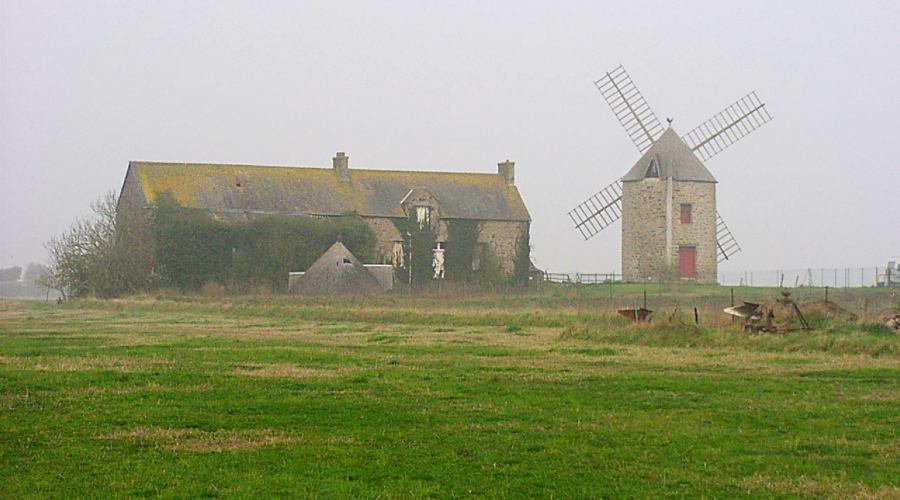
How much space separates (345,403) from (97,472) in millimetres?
4836

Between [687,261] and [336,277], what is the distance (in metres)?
18.1

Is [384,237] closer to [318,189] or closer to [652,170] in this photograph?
[318,189]

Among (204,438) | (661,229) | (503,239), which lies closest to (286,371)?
(204,438)

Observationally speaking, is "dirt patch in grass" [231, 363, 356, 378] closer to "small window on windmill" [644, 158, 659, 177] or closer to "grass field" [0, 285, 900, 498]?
"grass field" [0, 285, 900, 498]

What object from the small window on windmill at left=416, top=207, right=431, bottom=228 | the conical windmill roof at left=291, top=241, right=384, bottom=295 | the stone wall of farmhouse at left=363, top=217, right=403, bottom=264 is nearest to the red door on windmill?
the small window on windmill at left=416, top=207, right=431, bottom=228

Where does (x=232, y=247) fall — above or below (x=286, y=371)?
above

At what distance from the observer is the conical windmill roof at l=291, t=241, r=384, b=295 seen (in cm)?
5866

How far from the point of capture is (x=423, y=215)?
68.2 metres

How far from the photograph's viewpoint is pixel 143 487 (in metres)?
10.8

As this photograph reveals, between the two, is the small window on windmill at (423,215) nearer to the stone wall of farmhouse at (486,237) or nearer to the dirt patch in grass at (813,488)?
the stone wall of farmhouse at (486,237)

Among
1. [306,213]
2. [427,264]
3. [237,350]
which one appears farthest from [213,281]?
[237,350]

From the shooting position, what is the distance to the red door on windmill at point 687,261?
211 feet

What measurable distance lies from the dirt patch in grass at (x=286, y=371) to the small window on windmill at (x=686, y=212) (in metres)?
45.7

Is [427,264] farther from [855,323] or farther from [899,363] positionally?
[899,363]
